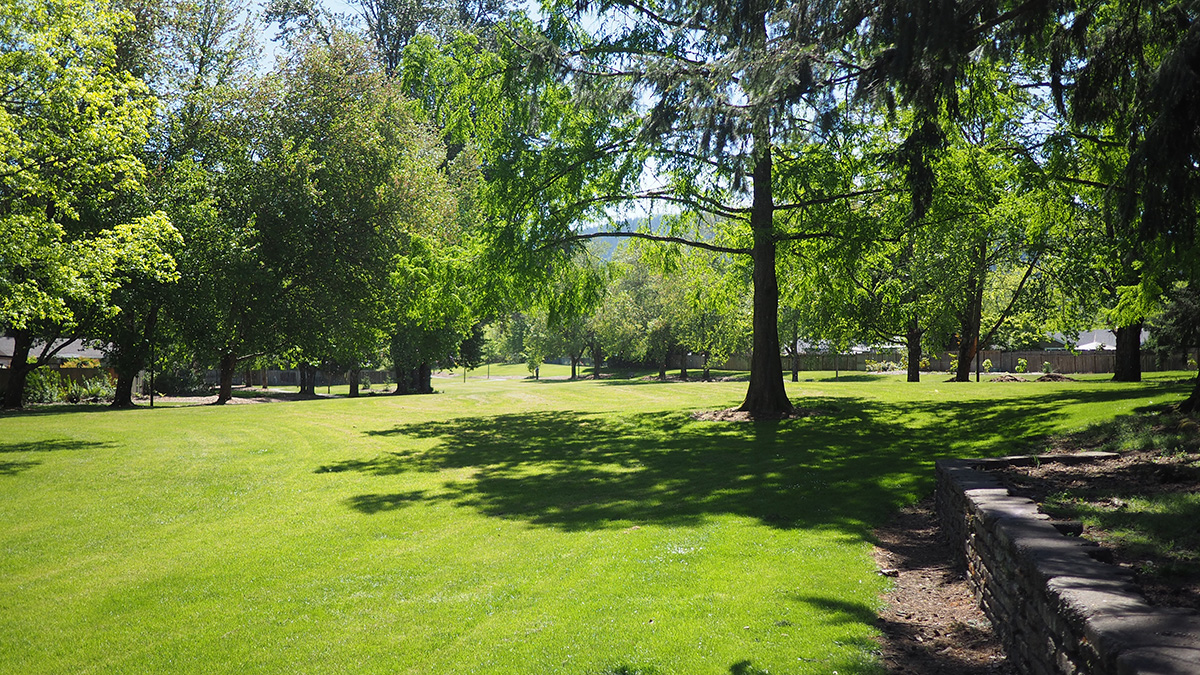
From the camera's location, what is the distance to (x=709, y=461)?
13469 mm

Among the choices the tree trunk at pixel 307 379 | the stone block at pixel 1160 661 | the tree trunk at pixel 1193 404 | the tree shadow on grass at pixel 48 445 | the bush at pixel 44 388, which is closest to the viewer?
the stone block at pixel 1160 661

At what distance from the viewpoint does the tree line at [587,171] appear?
32.3ft

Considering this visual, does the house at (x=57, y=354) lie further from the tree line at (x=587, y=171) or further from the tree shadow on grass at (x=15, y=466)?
the tree shadow on grass at (x=15, y=466)

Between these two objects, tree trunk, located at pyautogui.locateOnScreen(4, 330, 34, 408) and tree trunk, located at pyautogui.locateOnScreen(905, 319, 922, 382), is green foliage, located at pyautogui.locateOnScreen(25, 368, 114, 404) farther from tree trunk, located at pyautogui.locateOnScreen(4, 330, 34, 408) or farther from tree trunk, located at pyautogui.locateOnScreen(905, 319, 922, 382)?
tree trunk, located at pyautogui.locateOnScreen(905, 319, 922, 382)

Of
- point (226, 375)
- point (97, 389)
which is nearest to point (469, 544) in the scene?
point (226, 375)

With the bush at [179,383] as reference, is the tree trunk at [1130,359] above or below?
above

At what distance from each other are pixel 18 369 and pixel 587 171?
21696 millimetres

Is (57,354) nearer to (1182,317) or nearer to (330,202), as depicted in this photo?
(330,202)

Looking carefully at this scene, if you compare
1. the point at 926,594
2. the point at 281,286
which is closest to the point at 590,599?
the point at 926,594

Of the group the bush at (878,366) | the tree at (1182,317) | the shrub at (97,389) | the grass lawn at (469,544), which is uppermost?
the tree at (1182,317)

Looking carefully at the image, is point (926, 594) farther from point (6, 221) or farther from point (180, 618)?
point (6, 221)

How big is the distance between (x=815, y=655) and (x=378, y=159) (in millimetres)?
27996

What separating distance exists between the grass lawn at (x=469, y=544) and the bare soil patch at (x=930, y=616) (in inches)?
8.2

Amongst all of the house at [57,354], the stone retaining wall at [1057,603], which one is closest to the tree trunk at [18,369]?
the house at [57,354]
